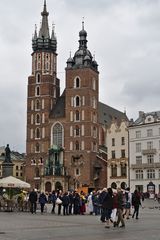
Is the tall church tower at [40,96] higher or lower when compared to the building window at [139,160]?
higher

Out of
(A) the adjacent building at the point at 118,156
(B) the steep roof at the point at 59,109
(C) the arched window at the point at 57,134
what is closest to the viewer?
(A) the adjacent building at the point at 118,156

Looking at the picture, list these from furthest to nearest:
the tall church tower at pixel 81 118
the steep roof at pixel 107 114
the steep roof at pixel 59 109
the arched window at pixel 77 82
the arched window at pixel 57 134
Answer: the steep roof at pixel 107 114
the steep roof at pixel 59 109
the arched window at pixel 77 82
the arched window at pixel 57 134
the tall church tower at pixel 81 118

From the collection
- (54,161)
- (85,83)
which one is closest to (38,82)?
(85,83)

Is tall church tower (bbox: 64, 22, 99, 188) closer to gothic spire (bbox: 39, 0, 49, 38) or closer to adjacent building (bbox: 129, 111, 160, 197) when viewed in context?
gothic spire (bbox: 39, 0, 49, 38)

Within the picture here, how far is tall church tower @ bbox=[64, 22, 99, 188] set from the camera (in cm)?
8562

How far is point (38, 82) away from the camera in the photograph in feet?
312

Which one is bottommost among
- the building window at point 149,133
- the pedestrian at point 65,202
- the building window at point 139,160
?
the pedestrian at point 65,202

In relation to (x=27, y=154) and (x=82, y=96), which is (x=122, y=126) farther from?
(x=27, y=154)

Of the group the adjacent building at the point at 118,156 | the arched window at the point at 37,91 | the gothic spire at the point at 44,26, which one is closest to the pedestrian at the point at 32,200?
the adjacent building at the point at 118,156

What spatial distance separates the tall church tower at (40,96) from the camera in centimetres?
9175

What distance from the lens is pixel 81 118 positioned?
8856 cm

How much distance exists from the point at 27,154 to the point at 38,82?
49.1ft

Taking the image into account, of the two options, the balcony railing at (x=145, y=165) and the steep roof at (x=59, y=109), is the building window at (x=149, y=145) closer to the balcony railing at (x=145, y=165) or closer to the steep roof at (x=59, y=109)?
the balcony railing at (x=145, y=165)

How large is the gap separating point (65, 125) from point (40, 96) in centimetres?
903
